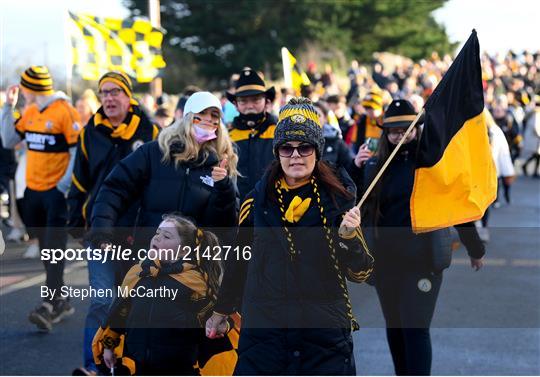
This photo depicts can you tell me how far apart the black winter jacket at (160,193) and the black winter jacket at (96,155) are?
109 cm

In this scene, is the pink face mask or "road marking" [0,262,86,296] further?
"road marking" [0,262,86,296]

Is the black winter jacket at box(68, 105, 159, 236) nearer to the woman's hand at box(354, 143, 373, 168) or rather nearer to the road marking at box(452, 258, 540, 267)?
the woman's hand at box(354, 143, 373, 168)

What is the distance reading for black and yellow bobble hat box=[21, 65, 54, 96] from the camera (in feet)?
26.4

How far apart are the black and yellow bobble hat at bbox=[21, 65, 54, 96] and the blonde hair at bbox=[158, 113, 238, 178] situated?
3115 millimetres

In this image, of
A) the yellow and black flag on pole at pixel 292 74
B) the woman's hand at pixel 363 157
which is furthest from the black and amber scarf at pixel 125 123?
the yellow and black flag on pole at pixel 292 74

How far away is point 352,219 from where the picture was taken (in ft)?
12.8

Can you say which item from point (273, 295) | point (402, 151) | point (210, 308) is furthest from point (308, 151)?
point (402, 151)

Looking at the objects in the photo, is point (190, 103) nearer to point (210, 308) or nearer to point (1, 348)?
point (210, 308)

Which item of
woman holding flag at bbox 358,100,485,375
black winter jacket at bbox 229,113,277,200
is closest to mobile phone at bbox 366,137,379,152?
black winter jacket at bbox 229,113,277,200

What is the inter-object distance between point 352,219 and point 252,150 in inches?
122

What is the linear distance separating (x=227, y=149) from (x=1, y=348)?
8.79 ft

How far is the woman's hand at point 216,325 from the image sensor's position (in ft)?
15.1

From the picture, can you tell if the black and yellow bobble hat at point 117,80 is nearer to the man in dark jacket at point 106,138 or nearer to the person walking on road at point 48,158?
the man in dark jacket at point 106,138

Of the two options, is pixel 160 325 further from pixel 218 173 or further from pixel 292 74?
pixel 292 74
